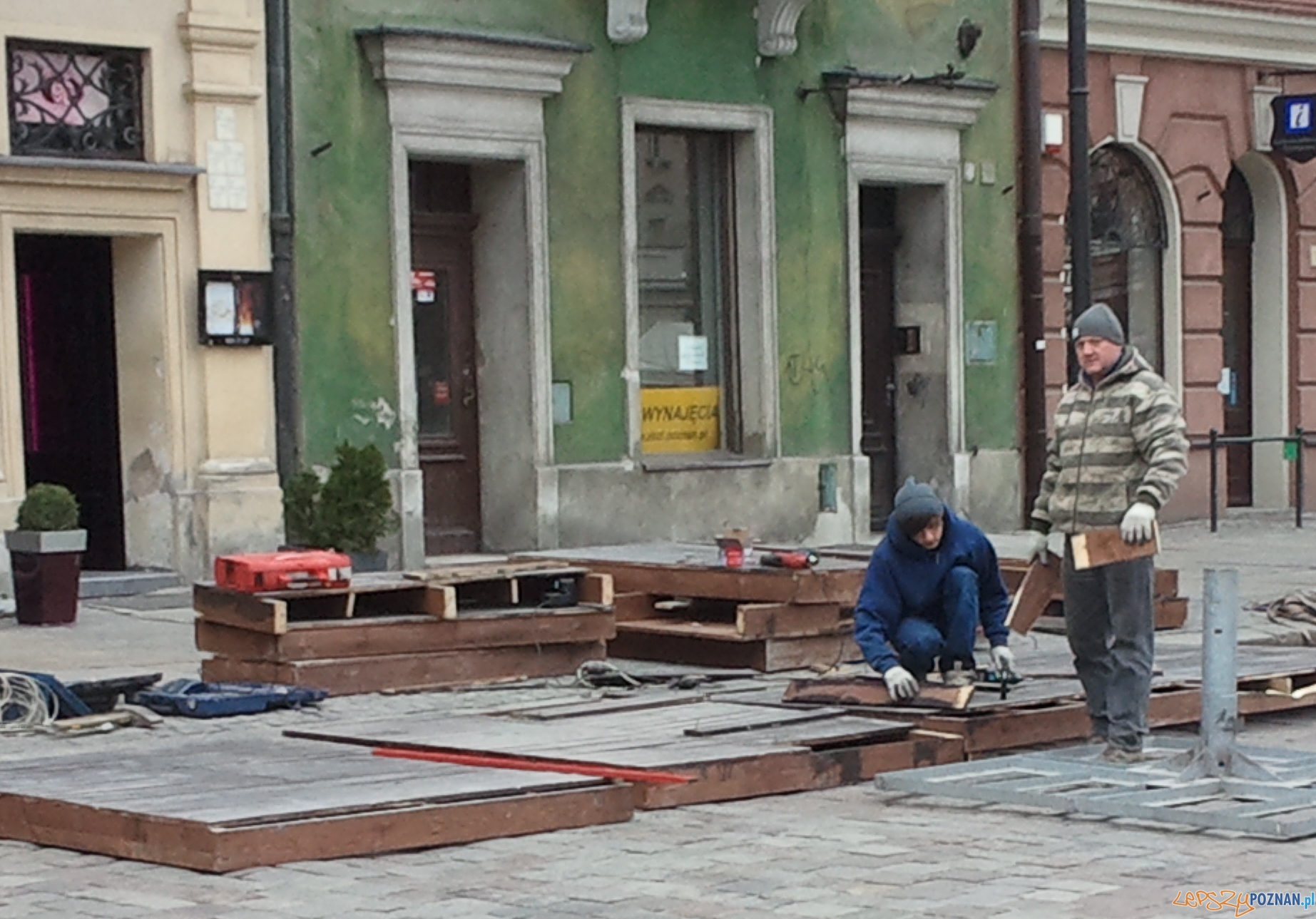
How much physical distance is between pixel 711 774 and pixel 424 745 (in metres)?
1.14

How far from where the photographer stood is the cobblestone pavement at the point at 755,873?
24.9 feet

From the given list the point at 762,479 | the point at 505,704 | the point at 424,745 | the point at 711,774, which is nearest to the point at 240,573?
the point at 505,704

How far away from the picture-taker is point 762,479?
70.3 feet

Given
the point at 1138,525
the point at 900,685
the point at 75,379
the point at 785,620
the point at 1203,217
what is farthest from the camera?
the point at 1203,217

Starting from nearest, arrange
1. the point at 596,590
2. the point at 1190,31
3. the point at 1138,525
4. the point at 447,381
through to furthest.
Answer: the point at 1138,525
the point at 596,590
the point at 447,381
the point at 1190,31

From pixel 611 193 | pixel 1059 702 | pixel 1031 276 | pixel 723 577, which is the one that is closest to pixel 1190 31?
pixel 1031 276

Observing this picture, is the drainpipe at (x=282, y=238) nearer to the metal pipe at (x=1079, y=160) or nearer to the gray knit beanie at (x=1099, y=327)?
the metal pipe at (x=1079, y=160)

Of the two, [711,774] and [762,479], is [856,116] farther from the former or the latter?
[711,774]

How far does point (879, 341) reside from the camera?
917 inches

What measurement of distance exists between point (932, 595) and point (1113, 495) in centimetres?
108

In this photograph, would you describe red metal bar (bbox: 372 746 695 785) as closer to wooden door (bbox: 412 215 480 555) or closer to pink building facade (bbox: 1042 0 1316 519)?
wooden door (bbox: 412 215 480 555)

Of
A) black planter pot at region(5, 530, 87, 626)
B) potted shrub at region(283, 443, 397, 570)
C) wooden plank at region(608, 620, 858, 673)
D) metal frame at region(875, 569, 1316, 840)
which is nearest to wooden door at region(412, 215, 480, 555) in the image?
potted shrub at region(283, 443, 397, 570)

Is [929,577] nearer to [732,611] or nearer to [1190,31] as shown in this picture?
[732,611]

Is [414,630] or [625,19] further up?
[625,19]
